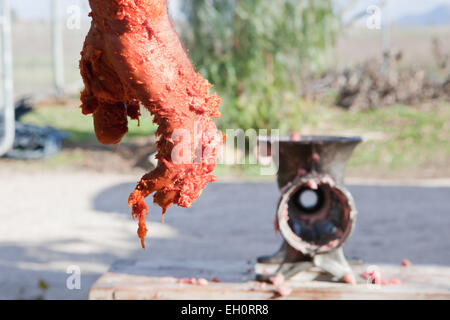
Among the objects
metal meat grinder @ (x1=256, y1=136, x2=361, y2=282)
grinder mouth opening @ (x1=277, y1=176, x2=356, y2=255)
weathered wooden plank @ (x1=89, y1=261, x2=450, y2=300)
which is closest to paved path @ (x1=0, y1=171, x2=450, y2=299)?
weathered wooden plank @ (x1=89, y1=261, x2=450, y2=300)

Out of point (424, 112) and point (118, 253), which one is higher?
point (424, 112)

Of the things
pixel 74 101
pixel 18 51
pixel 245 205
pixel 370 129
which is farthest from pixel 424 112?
pixel 18 51

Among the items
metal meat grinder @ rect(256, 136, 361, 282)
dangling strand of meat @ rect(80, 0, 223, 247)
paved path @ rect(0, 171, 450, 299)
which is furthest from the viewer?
paved path @ rect(0, 171, 450, 299)

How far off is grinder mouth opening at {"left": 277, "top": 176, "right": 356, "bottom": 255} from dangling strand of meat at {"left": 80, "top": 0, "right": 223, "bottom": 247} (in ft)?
7.13

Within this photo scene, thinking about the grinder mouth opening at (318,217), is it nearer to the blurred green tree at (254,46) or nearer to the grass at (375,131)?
the grass at (375,131)

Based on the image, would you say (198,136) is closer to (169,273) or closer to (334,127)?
(169,273)

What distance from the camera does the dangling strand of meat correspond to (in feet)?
3.36

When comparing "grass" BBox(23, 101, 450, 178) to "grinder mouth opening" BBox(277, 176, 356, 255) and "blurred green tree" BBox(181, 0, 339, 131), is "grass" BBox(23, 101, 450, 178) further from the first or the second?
"grinder mouth opening" BBox(277, 176, 356, 255)

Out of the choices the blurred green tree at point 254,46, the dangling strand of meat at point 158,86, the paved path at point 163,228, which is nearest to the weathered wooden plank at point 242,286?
the paved path at point 163,228

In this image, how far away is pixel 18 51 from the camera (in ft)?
102

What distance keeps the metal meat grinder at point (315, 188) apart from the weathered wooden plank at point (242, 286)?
4.4 inches

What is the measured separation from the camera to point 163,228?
19.8 ft

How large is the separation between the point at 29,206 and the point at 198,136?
6256mm

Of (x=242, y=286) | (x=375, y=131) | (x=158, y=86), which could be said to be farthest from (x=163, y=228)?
(x=375, y=131)
